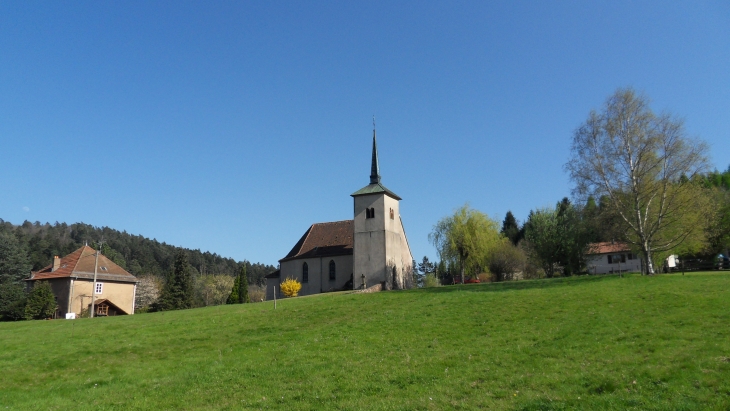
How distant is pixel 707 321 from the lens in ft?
58.6

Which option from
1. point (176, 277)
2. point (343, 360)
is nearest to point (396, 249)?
point (176, 277)

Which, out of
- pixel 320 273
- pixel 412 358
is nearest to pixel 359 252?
pixel 320 273

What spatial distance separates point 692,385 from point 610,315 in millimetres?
9542

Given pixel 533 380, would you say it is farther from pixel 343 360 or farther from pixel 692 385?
pixel 343 360

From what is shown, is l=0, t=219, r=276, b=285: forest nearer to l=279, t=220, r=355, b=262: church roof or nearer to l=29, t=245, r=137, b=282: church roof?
l=29, t=245, r=137, b=282: church roof

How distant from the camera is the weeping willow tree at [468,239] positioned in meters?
60.0

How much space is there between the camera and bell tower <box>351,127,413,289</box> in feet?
168

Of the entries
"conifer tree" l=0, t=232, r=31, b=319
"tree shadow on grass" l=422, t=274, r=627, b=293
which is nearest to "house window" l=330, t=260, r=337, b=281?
"tree shadow on grass" l=422, t=274, r=627, b=293

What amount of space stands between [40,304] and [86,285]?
32.8ft

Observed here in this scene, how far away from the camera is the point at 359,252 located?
171ft

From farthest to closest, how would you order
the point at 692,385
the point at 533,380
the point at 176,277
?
the point at 176,277 → the point at 533,380 → the point at 692,385

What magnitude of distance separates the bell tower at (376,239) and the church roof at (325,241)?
4.03 metres

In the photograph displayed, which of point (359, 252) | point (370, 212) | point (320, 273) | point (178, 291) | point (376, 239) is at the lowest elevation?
point (178, 291)

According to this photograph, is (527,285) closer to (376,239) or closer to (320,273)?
(376,239)
